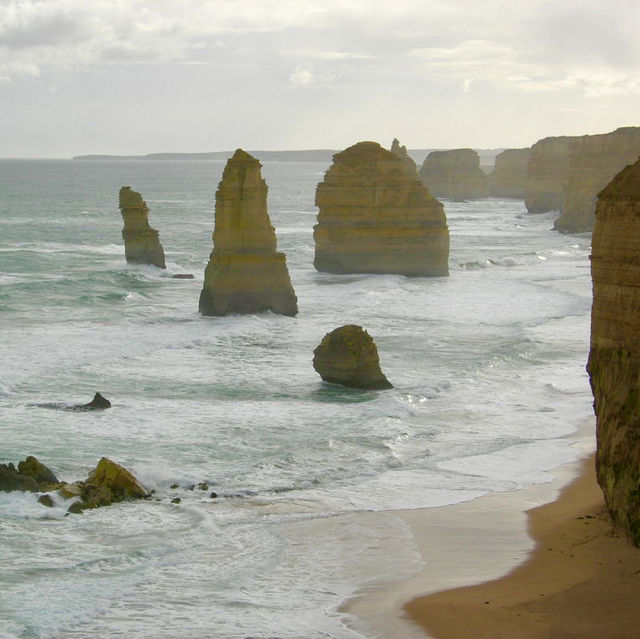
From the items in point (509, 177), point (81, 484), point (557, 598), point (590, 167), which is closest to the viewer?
point (557, 598)

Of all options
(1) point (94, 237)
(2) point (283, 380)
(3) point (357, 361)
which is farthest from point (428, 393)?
(1) point (94, 237)

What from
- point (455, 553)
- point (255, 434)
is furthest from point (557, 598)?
point (255, 434)

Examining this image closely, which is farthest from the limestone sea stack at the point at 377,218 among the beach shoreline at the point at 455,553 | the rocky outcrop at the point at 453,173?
the rocky outcrop at the point at 453,173

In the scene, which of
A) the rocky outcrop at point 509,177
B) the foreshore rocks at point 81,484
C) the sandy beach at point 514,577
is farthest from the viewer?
the rocky outcrop at point 509,177

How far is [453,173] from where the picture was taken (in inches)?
4862

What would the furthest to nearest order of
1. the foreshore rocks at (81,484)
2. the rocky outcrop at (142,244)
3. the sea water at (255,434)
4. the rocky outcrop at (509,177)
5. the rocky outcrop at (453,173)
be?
1. the rocky outcrop at (509,177)
2. the rocky outcrop at (453,173)
3. the rocky outcrop at (142,244)
4. the foreshore rocks at (81,484)
5. the sea water at (255,434)

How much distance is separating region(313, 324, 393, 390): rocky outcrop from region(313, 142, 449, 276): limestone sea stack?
2272cm

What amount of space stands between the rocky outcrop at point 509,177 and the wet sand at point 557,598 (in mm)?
122418

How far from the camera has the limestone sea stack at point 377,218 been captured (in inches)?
1911

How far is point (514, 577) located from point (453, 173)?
366ft

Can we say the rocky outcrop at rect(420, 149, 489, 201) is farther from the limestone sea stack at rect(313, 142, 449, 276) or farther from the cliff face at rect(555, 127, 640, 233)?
the limestone sea stack at rect(313, 142, 449, 276)

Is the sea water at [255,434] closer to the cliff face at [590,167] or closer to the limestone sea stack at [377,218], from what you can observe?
the limestone sea stack at [377,218]

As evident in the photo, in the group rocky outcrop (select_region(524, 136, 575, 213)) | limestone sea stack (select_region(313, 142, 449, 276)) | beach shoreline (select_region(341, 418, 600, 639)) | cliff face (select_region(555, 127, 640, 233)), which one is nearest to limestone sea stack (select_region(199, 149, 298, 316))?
limestone sea stack (select_region(313, 142, 449, 276))

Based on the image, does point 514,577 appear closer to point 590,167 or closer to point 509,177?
point 590,167
